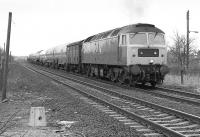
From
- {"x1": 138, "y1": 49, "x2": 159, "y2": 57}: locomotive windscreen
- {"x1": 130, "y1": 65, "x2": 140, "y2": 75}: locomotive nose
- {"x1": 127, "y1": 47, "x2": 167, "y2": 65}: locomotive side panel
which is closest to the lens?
{"x1": 130, "y1": 65, "x2": 140, "y2": 75}: locomotive nose

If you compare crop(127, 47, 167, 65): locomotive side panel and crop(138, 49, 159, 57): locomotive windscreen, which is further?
crop(138, 49, 159, 57): locomotive windscreen

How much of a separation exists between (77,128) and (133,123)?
144 centimetres

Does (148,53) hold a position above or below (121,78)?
above

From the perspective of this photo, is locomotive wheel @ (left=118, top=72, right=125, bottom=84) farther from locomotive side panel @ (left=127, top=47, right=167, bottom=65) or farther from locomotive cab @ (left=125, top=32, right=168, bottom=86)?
locomotive side panel @ (left=127, top=47, right=167, bottom=65)

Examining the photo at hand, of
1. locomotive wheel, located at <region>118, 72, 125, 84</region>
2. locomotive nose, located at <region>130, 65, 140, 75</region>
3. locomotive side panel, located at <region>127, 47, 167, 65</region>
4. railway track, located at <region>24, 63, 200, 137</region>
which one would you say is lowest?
railway track, located at <region>24, 63, 200, 137</region>

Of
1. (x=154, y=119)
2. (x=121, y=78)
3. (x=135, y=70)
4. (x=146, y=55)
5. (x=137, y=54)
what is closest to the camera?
(x=154, y=119)

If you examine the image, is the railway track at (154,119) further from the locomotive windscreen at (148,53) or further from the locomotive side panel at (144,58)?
the locomotive windscreen at (148,53)

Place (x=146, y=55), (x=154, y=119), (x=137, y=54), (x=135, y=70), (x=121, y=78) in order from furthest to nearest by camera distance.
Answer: (x=121, y=78)
(x=146, y=55)
(x=137, y=54)
(x=135, y=70)
(x=154, y=119)

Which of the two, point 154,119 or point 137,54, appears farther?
point 137,54

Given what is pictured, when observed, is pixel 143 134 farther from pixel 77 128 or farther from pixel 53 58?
pixel 53 58

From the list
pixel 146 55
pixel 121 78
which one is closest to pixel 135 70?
pixel 146 55

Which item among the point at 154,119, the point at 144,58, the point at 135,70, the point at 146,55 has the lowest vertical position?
the point at 154,119

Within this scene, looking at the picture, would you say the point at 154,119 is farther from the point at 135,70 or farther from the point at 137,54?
the point at 137,54

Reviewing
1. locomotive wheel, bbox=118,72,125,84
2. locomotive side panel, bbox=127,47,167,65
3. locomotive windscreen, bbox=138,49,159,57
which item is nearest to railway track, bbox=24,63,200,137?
locomotive side panel, bbox=127,47,167,65
